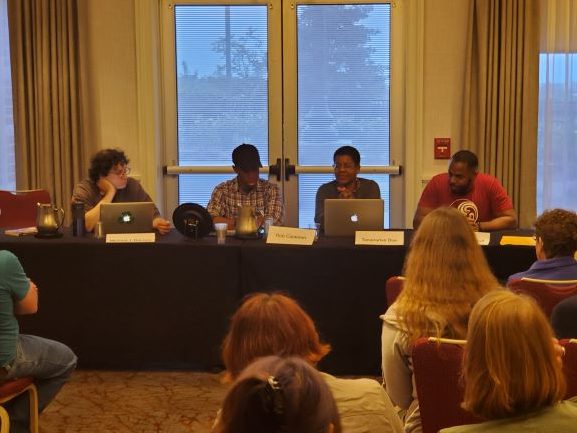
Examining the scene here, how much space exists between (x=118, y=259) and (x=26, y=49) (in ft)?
8.42

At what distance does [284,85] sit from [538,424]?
4788mm

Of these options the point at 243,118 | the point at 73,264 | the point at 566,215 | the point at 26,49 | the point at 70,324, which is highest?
the point at 26,49

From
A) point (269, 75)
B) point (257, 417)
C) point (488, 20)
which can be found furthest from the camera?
point (269, 75)

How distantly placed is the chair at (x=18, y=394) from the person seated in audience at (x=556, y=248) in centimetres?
187

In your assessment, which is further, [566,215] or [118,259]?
[118,259]

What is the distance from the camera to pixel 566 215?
3.08m

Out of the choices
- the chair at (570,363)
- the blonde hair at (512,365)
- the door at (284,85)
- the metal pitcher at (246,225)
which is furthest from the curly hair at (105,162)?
the blonde hair at (512,365)

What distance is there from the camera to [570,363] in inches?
74.7

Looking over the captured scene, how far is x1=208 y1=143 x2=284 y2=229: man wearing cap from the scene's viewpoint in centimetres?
503

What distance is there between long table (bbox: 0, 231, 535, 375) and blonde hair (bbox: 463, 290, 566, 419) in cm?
236

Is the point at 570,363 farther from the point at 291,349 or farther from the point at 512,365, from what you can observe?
the point at 291,349

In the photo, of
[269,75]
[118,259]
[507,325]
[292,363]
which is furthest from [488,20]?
[292,363]

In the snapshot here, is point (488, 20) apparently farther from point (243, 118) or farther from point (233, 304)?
point (233, 304)

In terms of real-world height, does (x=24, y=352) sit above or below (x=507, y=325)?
below
